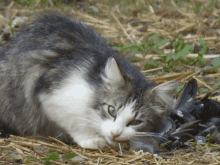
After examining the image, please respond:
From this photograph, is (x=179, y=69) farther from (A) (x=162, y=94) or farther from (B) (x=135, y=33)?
(A) (x=162, y=94)

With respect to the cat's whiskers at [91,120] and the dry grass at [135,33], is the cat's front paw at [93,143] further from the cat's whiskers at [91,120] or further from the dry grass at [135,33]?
the cat's whiskers at [91,120]

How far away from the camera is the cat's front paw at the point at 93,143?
3.45 metres

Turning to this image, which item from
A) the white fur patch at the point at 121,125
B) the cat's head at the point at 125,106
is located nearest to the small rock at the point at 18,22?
the cat's head at the point at 125,106

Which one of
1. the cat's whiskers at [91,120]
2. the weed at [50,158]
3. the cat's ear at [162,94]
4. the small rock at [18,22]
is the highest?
the small rock at [18,22]

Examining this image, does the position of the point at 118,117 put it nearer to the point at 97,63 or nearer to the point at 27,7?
the point at 97,63

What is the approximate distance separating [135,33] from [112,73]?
12.7 feet

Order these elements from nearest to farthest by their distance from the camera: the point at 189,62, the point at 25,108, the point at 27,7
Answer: the point at 25,108, the point at 189,62, the point at 27,7

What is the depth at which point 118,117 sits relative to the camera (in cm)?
319

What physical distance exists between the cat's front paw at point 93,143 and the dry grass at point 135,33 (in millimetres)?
61

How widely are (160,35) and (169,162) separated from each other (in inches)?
166

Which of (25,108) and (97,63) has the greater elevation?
(97,63)

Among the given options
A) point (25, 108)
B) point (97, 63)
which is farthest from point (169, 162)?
point (25, 108)

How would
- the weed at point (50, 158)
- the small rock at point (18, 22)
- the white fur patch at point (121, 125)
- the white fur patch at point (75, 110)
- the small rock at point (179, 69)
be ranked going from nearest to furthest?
the weed at point (50, 158) < the white fur patch at point (121, 125) < the white fur patch at point (75, 110) < the small rock at point (179, 69) < the small rock at point (18, 22)

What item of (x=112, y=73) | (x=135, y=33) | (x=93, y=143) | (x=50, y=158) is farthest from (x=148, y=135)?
(x=135, y=33)
